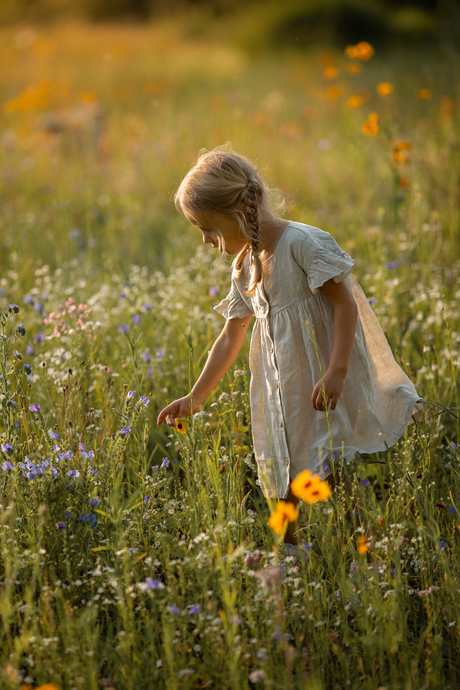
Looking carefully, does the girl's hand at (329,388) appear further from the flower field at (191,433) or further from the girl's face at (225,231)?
the girl's face at (225,231)

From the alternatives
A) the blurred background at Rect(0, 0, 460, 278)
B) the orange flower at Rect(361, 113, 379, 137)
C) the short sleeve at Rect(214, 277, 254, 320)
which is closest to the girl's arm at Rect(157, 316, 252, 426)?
the short sleeve at Rect(214, 277, 254, 320)

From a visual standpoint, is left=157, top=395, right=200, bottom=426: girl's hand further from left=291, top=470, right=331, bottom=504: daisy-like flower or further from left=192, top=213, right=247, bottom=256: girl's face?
left=291, top=470, right=331, bottom=504: daisy-like flower

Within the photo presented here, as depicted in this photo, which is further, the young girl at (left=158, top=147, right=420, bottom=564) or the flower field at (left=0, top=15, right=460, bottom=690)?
the young girl at (left=158, top=147, right=420, bottom=564)

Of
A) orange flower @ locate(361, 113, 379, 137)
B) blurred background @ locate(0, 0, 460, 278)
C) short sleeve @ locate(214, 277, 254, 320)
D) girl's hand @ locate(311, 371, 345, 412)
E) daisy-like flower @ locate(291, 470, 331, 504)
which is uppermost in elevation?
blurred background @ locate(0, 0, 460, 278)

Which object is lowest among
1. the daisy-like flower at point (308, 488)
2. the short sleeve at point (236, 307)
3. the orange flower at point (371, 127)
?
the daisy-like flower at point (308, 488)

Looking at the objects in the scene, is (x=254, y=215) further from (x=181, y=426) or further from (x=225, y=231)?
(x=181, y=426)

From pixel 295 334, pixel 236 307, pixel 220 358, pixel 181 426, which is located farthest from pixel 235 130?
pixel 181 426

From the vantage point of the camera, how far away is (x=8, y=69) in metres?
11.8

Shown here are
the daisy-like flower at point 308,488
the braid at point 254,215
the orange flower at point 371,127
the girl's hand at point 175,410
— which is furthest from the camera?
the orange flower at point 371,127

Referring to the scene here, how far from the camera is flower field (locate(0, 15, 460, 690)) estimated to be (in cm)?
130

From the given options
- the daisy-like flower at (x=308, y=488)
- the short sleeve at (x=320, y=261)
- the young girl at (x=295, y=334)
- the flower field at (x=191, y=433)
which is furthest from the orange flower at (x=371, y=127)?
the daisy-like flower at (x=308, y=488)

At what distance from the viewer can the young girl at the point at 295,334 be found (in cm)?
174

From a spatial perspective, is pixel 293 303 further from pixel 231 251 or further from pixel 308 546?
pixel 308 546

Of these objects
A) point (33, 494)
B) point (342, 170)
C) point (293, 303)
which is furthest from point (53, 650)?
point (342, 170)
